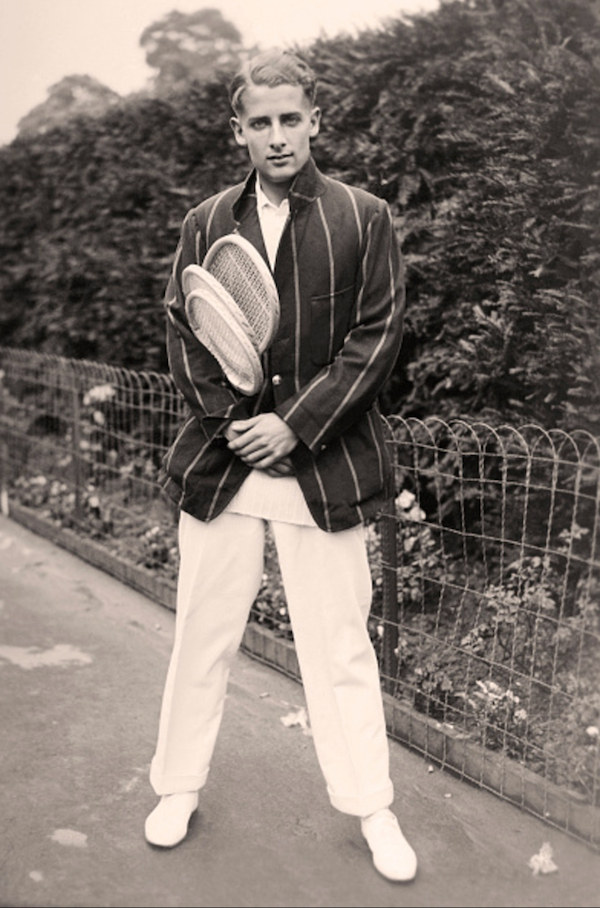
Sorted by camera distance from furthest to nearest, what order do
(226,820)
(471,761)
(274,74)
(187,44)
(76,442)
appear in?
(187,44), (76,442), (471,761), (226,820), (274,74)

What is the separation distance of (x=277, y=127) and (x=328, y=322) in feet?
1.62

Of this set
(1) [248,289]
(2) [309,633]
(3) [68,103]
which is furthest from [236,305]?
Result: (3) [68,103]

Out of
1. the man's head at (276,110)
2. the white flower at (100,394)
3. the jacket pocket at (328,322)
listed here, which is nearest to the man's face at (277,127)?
the man's head at (276,110)

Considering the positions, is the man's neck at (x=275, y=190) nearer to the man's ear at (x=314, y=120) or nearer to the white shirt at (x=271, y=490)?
the white shirt at (x=271, y=490)

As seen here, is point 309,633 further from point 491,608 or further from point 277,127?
point 491,608

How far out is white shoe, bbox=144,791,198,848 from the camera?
2.90 meters

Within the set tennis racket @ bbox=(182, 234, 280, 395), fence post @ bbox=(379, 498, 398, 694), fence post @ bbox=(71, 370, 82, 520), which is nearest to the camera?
tennis racket @ bbox=(182, 234, 280, 395)

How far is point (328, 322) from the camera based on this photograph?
A: 2.70m

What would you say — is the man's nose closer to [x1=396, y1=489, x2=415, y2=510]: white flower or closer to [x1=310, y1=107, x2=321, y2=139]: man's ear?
[x1=310, y1=107, x2=321, y2=139]: man's ear

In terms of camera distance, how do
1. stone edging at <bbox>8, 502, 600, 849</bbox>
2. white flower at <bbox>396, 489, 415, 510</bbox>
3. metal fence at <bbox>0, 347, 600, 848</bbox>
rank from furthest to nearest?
white flower at <bbox>396, 489, 415, 510</bbox> < metal fence at <bbox>0, 347, 600, 848</bbox> < stone edging at <bbox>8, 502, 600, 849</bbox>

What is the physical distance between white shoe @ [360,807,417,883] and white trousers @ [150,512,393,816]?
49 mm

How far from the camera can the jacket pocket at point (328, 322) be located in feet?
8.80

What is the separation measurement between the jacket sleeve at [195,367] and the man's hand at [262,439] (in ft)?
0.17

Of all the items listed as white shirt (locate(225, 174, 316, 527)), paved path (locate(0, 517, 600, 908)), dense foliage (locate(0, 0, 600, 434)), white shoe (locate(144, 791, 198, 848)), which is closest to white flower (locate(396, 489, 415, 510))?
dense foliage (locate(0, 0, 600, 434))
